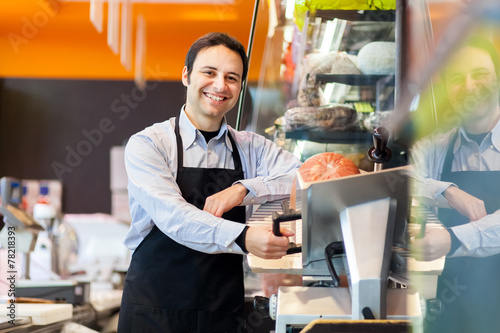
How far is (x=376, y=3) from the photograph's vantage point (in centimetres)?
216

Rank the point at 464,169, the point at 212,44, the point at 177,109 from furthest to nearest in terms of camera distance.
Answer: the point at 177,109, the point at 212,44, the point at 464,169

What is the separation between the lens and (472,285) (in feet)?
1.74

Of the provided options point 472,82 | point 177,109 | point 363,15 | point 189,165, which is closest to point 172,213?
point 189,165

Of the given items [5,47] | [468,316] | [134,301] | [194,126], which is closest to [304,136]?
[194,126]

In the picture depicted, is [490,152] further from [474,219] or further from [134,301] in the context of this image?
[134,301]

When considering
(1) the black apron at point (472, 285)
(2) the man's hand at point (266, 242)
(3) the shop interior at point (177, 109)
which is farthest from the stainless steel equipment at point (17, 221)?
(1) the black apron at point (472, 285)

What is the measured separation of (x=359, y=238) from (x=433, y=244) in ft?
0.56

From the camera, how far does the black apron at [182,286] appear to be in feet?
5.32

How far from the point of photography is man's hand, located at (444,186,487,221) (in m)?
0.57

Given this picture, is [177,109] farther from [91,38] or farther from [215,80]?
[215,80]

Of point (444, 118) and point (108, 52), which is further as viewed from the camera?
point (108, 52)

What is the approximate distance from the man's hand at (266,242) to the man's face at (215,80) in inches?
22.9

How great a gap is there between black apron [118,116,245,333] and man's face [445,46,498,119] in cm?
117

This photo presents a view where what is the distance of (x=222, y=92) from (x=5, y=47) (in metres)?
5.34
